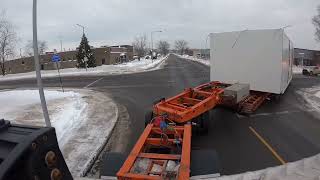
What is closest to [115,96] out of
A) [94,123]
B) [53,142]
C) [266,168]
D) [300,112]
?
[94,123]

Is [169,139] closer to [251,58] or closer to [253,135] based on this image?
[253,135]

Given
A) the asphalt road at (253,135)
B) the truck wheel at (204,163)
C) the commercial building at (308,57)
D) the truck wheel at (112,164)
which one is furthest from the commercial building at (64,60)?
the truck wheel at (204,163)

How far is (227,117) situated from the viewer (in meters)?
13.6

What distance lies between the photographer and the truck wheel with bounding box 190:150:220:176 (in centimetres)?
633

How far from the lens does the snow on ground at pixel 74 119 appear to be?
9.50m

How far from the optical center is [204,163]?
6473 mm

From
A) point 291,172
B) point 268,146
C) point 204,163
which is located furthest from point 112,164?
point 268,146

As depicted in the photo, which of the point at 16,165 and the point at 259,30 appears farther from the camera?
the point at 259,30

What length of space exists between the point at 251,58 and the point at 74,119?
8.26 m

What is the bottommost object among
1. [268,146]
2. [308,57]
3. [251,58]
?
[268,146]

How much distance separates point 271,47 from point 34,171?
13996 mm

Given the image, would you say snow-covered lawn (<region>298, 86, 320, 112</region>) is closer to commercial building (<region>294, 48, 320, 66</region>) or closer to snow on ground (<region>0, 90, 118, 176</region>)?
snow on ground (<region>0, 90, 118, 176</region>)

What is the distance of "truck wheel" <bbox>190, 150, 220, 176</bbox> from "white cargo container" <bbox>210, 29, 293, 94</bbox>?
9.22 m

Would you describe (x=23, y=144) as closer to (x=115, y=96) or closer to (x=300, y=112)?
(x=300, y=112)
